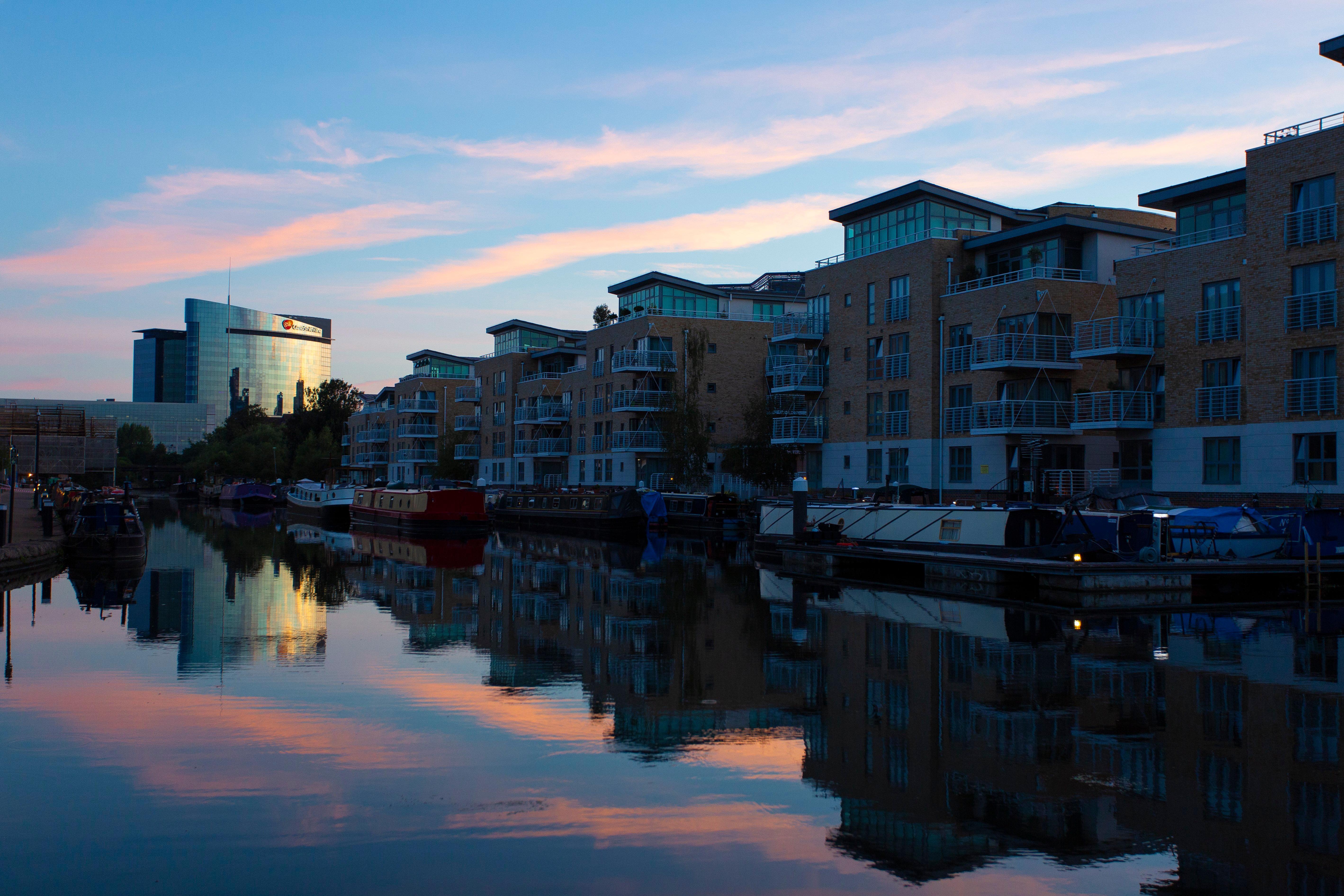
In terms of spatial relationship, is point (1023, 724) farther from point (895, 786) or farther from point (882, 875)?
point (882, 875)

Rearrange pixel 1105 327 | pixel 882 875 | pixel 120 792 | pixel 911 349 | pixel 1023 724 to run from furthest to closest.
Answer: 1. pixel 911 349
2. pixel 1105 327
3. pixel 1023 724
4. pixel 120 792
5. pixel 882 875

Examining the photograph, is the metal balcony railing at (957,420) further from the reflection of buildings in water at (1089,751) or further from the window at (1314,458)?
the reflection of buildings in water at (1089,751)

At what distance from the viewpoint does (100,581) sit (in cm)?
3116

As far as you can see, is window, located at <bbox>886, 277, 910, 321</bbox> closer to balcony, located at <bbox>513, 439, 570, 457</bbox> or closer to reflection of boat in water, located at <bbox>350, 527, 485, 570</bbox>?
reflection of boat in water, located at <bbox>350, 527, 485, 570</bbox>

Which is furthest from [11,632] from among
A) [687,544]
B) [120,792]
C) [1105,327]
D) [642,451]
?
[642,451]

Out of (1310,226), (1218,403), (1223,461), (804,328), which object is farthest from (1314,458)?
(804,328)

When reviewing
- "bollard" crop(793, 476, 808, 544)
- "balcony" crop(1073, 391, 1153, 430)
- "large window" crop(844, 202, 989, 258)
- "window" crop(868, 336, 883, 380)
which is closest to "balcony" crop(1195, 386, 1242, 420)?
"balcony" crop(1073, 391, 1153, 430)

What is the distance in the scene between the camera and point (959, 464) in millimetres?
49969

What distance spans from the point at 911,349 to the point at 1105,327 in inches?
410

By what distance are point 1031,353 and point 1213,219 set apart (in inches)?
326

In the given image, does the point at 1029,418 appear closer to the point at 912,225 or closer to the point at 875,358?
the point at 875,358

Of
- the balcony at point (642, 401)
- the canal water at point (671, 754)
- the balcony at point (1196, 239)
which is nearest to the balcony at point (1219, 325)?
the balcony at point (1196, 239)

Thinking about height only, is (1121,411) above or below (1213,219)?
below

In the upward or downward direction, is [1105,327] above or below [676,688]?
above
